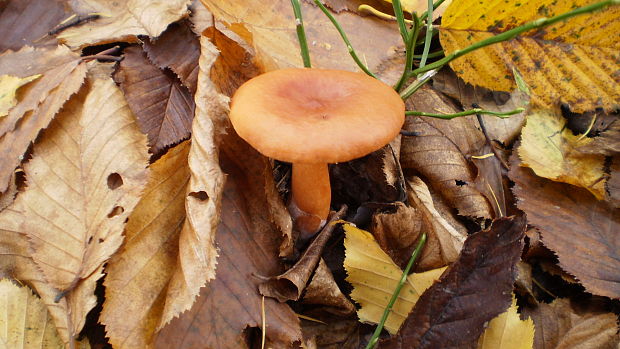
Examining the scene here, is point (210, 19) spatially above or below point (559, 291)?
above

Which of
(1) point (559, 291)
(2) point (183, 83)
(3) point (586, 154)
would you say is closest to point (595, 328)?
(1) point (559, 291)

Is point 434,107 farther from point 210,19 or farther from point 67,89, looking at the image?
point 67,89

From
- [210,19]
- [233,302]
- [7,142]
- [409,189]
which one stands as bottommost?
[233,302]

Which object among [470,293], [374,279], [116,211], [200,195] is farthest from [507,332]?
[116,211]

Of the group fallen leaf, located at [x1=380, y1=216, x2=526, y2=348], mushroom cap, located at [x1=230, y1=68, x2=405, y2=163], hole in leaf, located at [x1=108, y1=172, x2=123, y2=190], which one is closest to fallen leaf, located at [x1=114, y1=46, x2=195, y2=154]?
hole in leaf, located at [x1=108, y1=172, x2=123, y2=190]

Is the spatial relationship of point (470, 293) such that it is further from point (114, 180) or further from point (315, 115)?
point (114, 180)
